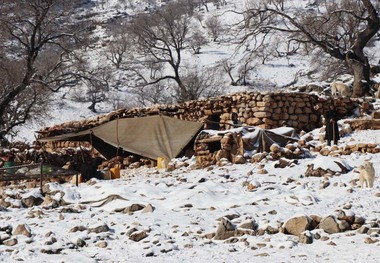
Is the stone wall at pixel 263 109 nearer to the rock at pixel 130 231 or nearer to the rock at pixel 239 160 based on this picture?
the rock at pixel 239 160

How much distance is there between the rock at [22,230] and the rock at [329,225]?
3.14 metres

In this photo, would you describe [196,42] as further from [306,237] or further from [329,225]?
[306,237]

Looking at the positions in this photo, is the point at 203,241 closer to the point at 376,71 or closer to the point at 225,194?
the point at 225,194

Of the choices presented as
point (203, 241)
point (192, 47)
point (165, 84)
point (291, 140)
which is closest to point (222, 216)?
point (203, 241)

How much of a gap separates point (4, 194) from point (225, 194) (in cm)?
334

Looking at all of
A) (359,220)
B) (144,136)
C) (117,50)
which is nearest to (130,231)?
(359,220)

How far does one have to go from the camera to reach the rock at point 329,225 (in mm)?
5918

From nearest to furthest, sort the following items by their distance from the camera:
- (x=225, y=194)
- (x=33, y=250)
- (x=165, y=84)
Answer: (x=33, y=250) → (x=225, y=194) → (x=165, y=84)

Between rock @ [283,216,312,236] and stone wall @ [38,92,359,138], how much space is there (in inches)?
285

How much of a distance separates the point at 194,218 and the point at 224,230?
30.7 inches

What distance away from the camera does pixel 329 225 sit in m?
5.96

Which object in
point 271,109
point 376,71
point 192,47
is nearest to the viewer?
point 271,109

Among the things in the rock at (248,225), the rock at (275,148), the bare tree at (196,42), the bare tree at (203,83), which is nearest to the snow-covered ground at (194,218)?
the rock at (248,225)

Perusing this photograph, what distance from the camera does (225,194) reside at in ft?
25.8
